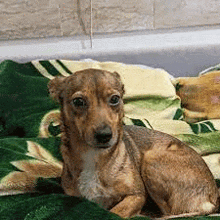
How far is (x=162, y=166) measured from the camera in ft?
3.36

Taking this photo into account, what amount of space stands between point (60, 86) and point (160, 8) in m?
1.41

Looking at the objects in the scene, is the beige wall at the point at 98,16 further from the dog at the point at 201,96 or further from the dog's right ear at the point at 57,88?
the dog's right ear at the point at 57,88

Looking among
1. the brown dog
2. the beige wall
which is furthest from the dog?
the brown dog

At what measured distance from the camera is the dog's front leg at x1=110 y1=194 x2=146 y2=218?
908 mm

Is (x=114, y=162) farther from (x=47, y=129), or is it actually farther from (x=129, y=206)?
(x=47, y=129)

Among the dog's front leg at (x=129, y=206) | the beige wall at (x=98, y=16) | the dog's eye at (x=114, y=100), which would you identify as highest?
the beige wall at (x=98, y=16)

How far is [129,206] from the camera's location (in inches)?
36.3

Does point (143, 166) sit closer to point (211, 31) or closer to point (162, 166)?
point (162, 166)

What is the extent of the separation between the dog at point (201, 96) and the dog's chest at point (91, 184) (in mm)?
1053

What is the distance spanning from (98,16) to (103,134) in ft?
4.77

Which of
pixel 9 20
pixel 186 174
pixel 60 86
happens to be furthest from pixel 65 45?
pixel 186 174

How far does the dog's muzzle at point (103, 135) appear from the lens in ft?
2.62

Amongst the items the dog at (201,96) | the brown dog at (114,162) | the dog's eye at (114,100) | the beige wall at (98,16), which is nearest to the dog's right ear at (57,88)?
the brown dog at (114,162)

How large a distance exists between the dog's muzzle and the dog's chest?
0.44 ft
